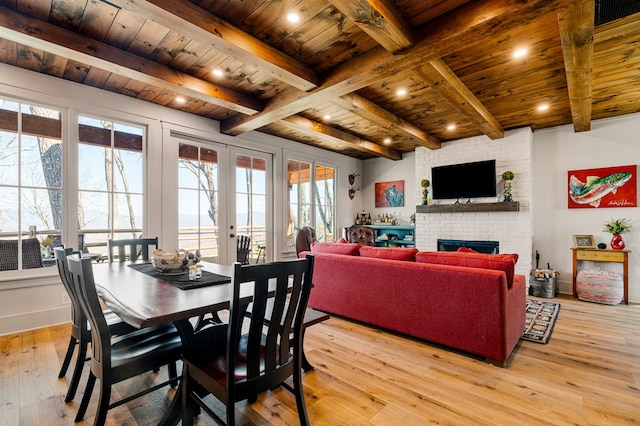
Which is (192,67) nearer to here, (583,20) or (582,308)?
(583,20)

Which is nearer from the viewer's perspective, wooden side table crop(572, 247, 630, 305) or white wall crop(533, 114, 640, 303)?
wooden side table crop(572, 247, 630, 305)

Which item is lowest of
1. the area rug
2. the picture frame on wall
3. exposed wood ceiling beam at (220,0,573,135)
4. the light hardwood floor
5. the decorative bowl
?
the area rug

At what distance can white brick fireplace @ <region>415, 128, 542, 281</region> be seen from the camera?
A: 186 inches

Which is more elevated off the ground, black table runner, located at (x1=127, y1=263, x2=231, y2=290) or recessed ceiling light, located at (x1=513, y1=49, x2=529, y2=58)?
recessed ceiling light, located at (x1=513, y1=49, x2=529, y2=58)

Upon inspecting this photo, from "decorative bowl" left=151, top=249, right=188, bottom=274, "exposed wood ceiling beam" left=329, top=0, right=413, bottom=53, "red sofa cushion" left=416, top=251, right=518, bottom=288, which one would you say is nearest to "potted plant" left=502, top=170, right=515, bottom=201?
"red sofa cushion" left=416, top=251, right=518, bottom=288

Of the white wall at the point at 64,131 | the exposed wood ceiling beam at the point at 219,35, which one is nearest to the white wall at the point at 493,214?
the white wall at the point at 64,131

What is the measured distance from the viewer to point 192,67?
2965mm

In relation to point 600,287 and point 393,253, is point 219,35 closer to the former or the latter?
point 393,253

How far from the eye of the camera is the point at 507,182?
488 cm

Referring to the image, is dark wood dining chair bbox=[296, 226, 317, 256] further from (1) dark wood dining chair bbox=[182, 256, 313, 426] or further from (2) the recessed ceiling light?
(2) the recessed ceiling light

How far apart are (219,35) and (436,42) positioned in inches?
61.7

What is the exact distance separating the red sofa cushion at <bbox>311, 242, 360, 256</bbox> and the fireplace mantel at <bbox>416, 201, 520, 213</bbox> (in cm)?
Result: 277

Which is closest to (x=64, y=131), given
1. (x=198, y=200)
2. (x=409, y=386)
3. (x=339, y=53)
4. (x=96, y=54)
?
(x=96, y=54)

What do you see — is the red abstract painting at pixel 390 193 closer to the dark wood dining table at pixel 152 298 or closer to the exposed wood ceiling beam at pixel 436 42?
the exposed wood ceiling beam at pixel 436 42
